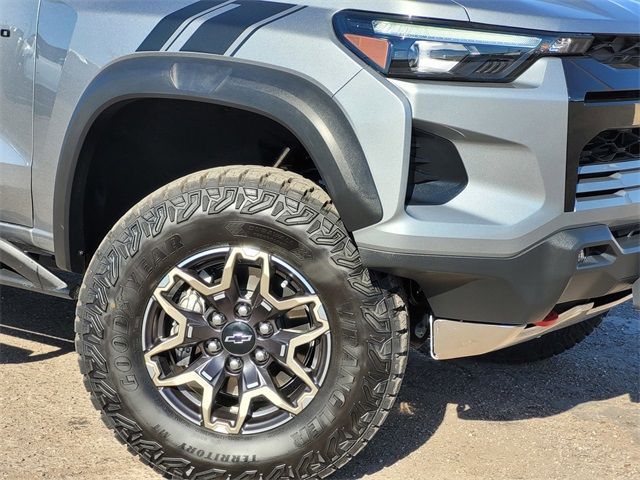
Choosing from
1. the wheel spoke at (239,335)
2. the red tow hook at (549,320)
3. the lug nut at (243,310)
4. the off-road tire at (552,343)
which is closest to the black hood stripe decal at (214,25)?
the wheel spoke at (239,335)

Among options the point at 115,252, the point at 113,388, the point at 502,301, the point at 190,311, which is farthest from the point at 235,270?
the point at 502,301

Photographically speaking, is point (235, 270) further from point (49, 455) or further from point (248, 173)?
point (49, 455)

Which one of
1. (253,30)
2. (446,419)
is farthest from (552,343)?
(253,30)

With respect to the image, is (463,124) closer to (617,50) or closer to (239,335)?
(617,50)

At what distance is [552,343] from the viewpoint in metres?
4.07

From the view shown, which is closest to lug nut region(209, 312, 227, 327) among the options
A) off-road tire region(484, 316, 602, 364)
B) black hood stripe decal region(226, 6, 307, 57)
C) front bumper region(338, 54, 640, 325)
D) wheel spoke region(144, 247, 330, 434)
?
wheel spoke region(144, 247, 330, 434)

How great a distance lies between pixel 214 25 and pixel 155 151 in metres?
0.68

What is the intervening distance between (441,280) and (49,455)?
4.95 feet

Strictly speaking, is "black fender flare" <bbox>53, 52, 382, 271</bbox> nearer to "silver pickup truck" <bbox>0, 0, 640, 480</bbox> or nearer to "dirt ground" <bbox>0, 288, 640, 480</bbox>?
"silver pickup truck" <bbox>0, 0, 640, 480</bbox>

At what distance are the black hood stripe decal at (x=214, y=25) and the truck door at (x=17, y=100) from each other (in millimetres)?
541

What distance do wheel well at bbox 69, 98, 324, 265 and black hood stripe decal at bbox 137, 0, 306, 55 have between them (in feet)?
0.77

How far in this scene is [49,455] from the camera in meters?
3.12

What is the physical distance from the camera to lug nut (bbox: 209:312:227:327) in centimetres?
289

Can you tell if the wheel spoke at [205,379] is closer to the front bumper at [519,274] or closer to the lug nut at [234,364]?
the lug nut at [234,364]
